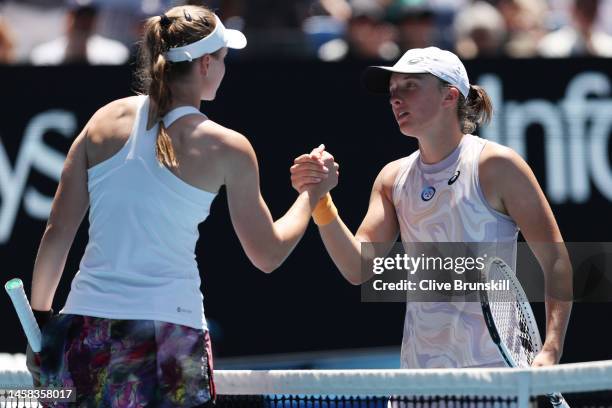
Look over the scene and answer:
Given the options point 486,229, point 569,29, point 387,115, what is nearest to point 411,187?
point 486,229

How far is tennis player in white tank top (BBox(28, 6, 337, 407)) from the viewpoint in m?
3.05

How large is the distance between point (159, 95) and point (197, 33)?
0.22 m

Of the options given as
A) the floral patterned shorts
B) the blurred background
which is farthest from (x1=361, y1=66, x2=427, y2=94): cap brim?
the blurred background

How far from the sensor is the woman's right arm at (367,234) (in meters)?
→ 4.02

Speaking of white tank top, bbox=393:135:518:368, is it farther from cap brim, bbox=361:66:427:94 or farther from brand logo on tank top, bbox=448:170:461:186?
cap brim, bbox=361:66:427:94

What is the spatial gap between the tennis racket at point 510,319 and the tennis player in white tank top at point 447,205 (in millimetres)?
75

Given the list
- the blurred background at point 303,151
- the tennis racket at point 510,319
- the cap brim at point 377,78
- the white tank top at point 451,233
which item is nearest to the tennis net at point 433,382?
the tennis racket at point 510,319

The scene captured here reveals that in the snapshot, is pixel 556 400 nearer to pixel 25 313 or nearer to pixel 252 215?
pixel 252 215

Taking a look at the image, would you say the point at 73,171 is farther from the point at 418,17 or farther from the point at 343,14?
the point at 343,14

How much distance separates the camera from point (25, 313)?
318cm

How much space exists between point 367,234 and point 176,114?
3.83 feet

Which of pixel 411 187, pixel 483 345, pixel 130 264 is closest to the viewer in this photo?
pixel 130 264

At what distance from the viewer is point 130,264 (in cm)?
307

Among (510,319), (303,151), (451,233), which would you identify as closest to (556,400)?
(510,319)
